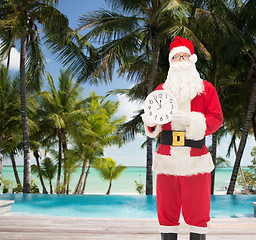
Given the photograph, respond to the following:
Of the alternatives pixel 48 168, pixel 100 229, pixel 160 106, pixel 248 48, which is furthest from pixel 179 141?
pixel 48 168

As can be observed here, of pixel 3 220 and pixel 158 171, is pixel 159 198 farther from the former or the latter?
pixel 3 220

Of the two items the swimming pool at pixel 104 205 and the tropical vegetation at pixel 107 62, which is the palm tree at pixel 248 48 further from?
the swimming pool at pixel 104 205

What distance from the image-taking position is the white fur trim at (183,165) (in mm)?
1787

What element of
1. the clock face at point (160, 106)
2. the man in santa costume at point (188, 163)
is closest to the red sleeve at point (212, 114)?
the man in santa costume at point (188, 163)

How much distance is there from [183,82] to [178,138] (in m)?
0.40

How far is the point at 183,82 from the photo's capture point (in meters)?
1.97

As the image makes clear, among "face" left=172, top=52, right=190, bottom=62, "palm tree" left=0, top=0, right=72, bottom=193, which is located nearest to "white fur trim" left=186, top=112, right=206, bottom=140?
"face" left=172, top=52, right=190, bottom=62

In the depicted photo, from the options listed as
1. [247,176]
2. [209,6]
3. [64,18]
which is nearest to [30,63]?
[64,18]

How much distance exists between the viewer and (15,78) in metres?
10.3

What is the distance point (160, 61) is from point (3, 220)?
6.60 m

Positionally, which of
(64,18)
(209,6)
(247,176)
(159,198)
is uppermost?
(209,6)

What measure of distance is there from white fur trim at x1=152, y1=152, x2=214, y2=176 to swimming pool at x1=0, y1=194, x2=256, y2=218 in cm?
382

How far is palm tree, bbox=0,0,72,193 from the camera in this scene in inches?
267

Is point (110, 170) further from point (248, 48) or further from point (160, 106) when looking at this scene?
point (160, 106)
